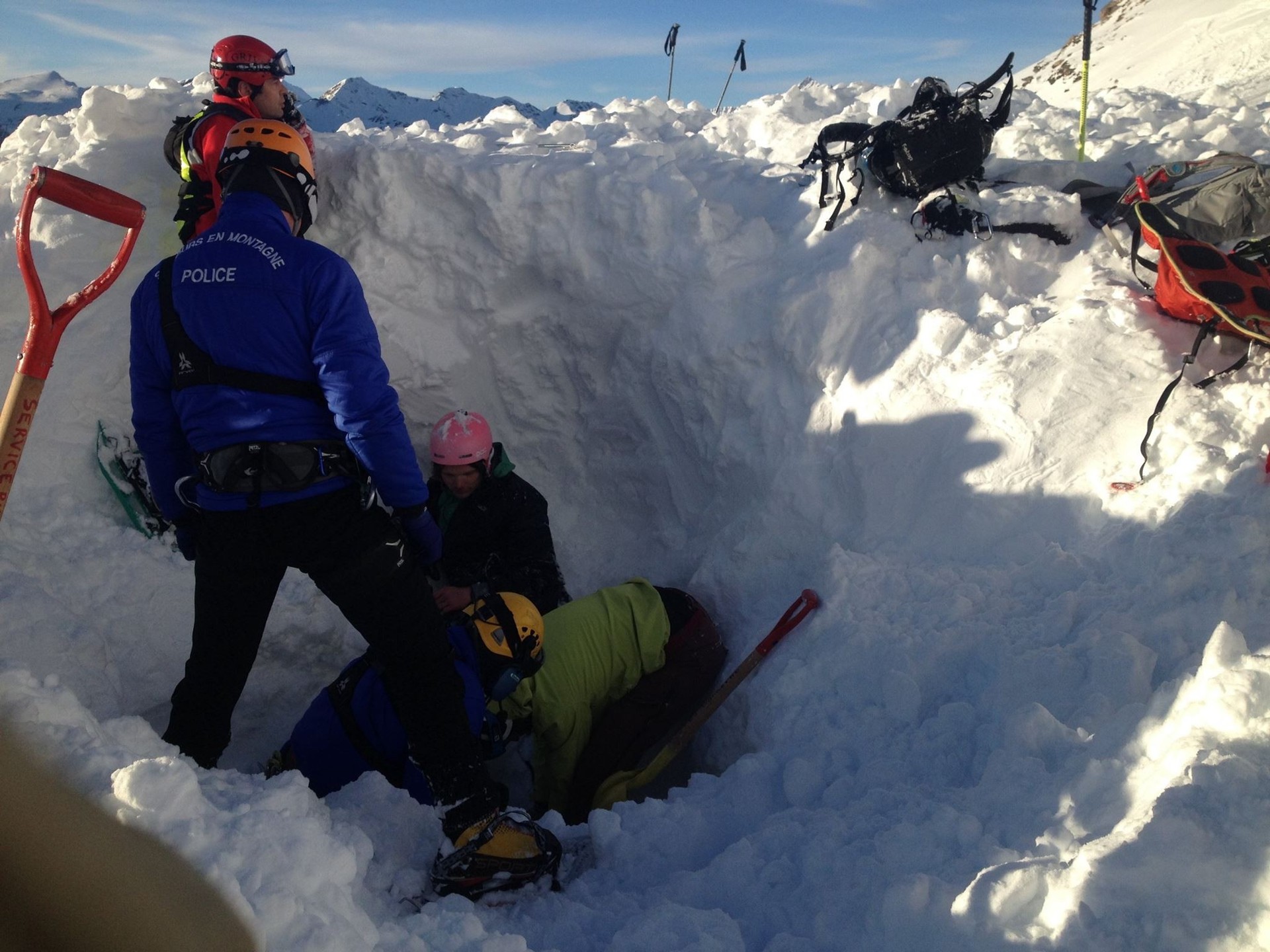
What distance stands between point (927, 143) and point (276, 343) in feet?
13.3

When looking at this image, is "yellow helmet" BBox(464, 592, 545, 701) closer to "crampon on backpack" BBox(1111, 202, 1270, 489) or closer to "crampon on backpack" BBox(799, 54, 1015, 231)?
"crampon on backpack" BBox(1111, 202, 1270, 489)

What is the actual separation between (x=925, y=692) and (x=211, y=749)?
2605mm

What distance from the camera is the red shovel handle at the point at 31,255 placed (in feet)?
8.25

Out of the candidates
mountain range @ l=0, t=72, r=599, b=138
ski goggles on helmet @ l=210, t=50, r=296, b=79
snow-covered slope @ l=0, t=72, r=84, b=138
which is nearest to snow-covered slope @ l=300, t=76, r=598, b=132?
mountain range @ l=0, t=72, r=599, b=138

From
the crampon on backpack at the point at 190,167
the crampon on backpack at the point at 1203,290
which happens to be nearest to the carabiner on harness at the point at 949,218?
the crampon on backpack at the point at 1203,290

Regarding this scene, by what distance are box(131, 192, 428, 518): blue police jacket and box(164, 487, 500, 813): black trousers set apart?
104 mm

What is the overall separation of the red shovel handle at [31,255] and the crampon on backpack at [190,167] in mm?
1044

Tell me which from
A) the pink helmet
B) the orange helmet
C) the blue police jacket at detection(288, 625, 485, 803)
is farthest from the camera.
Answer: the pink helmet

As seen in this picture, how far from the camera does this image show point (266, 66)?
14.8 ft

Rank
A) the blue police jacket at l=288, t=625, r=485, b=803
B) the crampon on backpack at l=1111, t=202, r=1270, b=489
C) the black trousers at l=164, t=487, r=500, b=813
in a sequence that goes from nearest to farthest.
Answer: the black trousers at l=164, t=487, r=500, b=813, the blue police jacket at l=288, t=625, r=485, b=803, the crampon on backpack at l=1111, t=202, r=1270, b=489

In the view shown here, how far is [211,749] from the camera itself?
9.43 feet

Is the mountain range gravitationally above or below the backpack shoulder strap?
above

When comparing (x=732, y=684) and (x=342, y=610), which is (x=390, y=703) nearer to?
(x=342, y=610)

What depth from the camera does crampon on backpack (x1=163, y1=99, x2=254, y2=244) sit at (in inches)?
161
